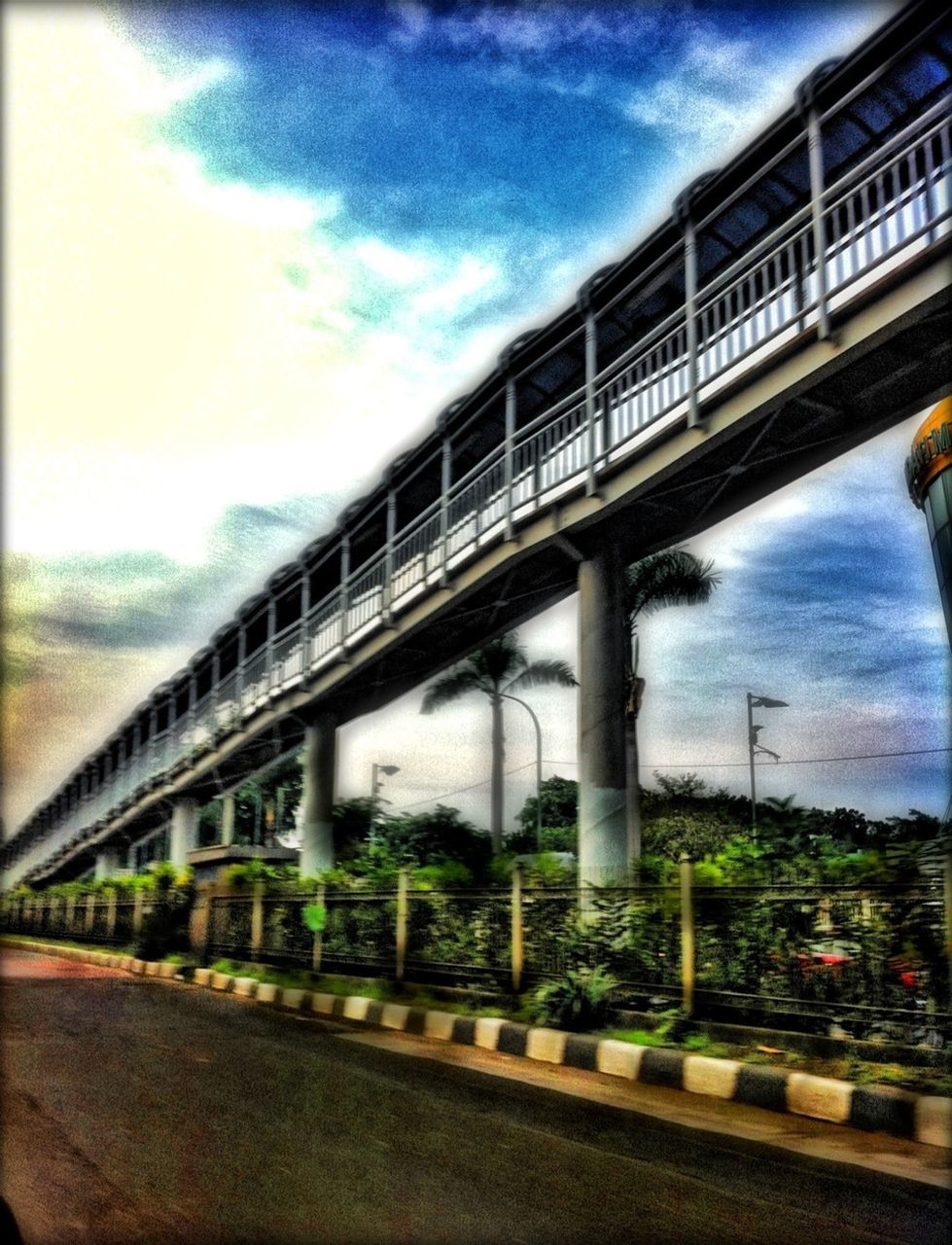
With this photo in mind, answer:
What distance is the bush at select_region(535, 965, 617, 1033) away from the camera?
32.4ft

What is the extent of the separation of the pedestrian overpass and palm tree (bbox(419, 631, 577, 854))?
6635mm

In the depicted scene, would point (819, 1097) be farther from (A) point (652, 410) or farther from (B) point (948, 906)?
(A) point (652, 410)

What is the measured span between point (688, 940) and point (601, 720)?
782 centimetres

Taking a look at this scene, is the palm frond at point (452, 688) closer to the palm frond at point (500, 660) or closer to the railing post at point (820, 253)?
the palm frond at point (500, 660)

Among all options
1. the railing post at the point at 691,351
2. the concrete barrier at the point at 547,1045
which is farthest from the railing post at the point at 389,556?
the concrete barrier at the point at 547,1045

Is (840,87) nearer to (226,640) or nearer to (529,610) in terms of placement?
(529,610)

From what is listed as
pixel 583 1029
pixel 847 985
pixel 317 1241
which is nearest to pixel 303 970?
pixel 583 1029

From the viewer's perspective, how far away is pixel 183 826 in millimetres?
38000

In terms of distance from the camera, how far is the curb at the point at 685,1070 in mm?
6531

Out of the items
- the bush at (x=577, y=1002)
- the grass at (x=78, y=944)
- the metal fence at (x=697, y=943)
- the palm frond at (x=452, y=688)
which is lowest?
the grass at (x=78, y=944)

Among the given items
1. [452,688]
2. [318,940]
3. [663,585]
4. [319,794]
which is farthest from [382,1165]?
[452,688]

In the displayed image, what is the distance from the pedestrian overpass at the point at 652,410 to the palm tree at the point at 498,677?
664 cm

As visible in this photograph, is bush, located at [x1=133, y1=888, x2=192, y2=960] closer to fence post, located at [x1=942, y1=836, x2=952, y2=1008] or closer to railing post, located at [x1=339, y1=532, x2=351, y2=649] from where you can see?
railing post, located at [x1=339, y1=532, x2=351, y2=649]

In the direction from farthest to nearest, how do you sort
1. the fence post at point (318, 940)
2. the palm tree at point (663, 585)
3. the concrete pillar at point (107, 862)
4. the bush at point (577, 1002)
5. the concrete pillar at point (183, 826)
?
the concrete pillar at point (107, 862), the concrete pillar at point (183, 826), the palm tree at point (663, 585), the fence post at point (318, 940), the bush at point (577, 1002)
